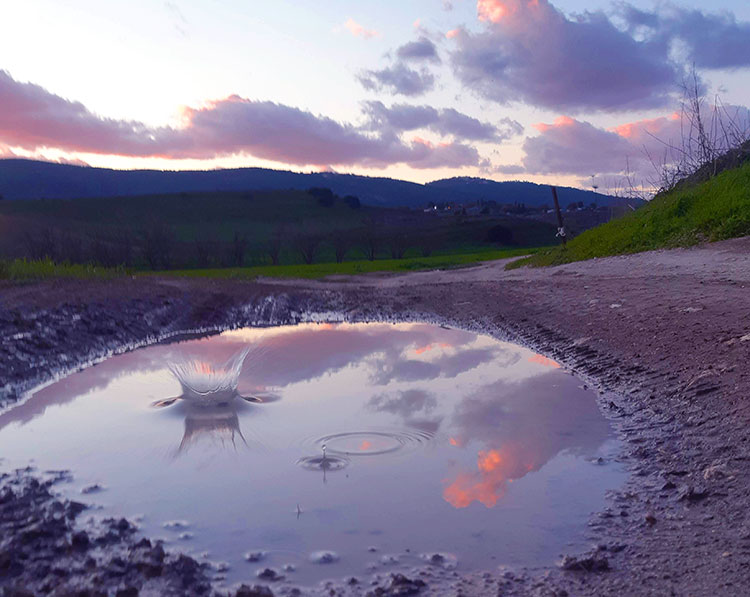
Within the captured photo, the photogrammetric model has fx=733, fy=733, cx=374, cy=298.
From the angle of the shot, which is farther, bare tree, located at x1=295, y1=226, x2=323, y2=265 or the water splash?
bare tree, located at x1=295, y1=226, x2=323, y2=265

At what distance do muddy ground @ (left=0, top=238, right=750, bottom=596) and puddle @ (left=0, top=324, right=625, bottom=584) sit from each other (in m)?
0.22

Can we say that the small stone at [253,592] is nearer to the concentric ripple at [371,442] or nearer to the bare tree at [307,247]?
the concentric ripple at [371,442]

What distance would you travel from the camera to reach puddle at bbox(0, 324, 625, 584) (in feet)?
11.6

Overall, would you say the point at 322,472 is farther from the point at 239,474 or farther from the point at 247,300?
the point at 247,300

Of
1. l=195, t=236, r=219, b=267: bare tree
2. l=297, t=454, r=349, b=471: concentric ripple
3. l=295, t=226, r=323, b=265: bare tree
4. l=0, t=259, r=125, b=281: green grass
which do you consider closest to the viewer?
l=297, t=454, r=349, b=471: concentric ripple

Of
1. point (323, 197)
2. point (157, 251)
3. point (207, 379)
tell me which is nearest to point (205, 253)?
point (157, 251)

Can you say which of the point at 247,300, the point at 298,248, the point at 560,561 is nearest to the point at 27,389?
the point at 560,561

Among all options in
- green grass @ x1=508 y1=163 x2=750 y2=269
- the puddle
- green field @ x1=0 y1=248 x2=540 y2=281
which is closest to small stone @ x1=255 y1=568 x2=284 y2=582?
the puddle

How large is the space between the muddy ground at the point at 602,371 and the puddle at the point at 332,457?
0.74ft

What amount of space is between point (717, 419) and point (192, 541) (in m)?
3.63

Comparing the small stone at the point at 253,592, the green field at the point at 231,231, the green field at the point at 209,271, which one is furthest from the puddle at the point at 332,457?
the green field at the point at 231,231

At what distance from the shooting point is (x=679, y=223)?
2012 centimetres

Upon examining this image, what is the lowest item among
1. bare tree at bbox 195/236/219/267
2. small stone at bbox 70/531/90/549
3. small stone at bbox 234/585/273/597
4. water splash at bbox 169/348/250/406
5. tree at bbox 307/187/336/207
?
small stone at bbox 234/585/273/597

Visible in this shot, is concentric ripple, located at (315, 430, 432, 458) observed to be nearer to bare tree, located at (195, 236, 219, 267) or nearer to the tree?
bare tree, located at (195, 236, 219, 267)
